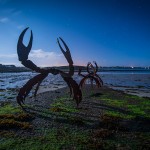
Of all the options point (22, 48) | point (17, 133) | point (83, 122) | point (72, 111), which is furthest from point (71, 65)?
point (72, 111)

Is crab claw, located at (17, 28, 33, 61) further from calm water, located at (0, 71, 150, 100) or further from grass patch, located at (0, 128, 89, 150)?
calm water, located at (0, 71, 150, 100)

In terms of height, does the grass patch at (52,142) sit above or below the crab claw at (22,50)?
below

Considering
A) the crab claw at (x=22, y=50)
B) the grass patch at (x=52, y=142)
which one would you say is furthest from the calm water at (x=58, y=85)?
the grass patch at (x=52, y=142)

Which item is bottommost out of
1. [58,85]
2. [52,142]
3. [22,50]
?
[58,85]

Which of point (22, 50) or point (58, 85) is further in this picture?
point (58, 85)

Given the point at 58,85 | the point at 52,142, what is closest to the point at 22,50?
the point at 52,142

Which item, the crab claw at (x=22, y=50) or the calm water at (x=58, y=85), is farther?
the calm water at (x=58, y=85)

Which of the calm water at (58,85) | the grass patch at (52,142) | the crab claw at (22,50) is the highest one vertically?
the crab claw at (22,50)

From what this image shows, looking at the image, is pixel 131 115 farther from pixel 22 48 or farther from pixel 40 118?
pixel 22 48

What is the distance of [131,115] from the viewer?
10242 mm

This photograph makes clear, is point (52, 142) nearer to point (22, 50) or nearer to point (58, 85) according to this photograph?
point (22, 50)

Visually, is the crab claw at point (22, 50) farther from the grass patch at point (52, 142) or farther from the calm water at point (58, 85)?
the calm water at point (58, 85)

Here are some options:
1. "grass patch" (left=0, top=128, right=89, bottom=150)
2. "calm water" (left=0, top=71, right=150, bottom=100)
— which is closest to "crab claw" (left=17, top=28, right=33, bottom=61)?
"grass patch" (left=0, top=128, right=89, bottom=150)

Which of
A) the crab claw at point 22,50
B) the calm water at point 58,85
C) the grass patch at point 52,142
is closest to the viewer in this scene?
the grass patch at point 52,142
